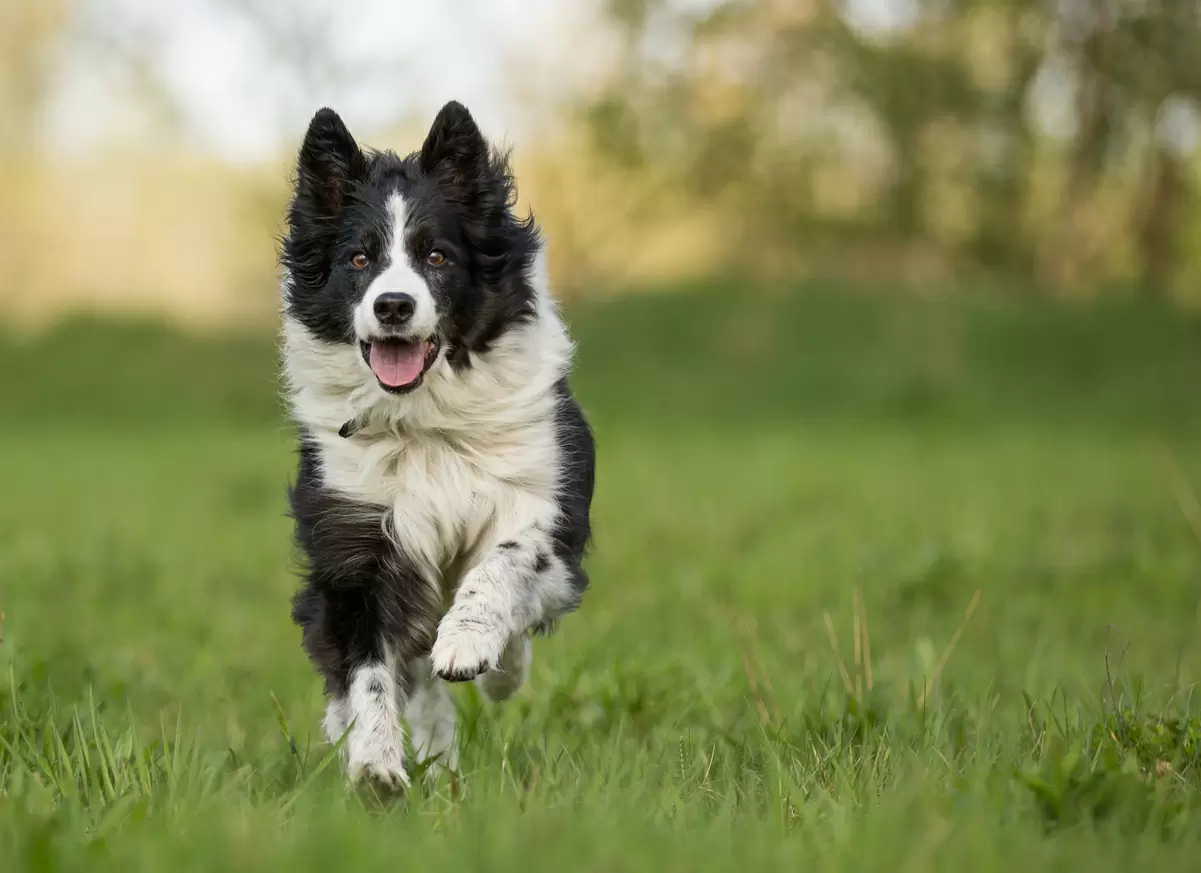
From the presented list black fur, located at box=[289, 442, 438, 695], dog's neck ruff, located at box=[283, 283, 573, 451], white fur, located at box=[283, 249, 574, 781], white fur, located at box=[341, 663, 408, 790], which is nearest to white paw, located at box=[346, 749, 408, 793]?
white fur, located at box=[341, 663, 408, 790]

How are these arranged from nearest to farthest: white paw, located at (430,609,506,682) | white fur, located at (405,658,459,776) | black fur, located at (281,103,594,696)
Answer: white paw, located at (430,609,506,682) → black fur, located at (281,103,594,696) → white fur, located at (405,658,459,776)

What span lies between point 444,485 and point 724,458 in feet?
35.4

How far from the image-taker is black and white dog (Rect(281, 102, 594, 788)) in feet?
12.4

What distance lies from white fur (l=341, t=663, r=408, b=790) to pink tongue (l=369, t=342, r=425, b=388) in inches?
32.4

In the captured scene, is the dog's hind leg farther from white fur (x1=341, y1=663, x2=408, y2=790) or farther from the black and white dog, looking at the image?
white fur (x1=341, y1=663, x2=408, y2=790)

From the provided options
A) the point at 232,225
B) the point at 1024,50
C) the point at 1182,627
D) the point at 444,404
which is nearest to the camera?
the point at 444,404

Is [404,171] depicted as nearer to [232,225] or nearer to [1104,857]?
[1104,857]

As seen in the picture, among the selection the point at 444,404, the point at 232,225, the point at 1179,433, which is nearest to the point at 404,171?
the point at 444,404

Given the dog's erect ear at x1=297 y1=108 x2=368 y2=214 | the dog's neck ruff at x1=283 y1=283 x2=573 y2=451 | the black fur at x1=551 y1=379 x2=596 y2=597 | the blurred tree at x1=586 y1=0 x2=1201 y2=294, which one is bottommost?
the black fur at x1=551 y1=379 x2=596 y2=597

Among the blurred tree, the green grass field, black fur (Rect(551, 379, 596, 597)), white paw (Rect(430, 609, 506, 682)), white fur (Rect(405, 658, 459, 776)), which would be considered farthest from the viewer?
the blurred tree

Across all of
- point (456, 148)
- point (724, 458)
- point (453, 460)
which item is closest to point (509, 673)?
point (453, 460)

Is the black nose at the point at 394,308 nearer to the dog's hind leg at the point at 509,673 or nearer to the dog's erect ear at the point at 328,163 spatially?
the dog's erect ear at the point at 328,163

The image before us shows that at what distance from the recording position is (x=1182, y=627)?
6699mm

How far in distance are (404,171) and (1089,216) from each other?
25.3 meters
